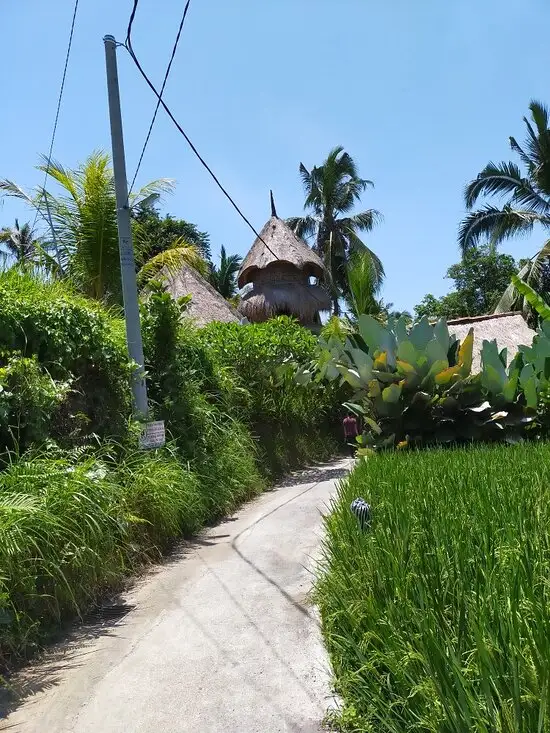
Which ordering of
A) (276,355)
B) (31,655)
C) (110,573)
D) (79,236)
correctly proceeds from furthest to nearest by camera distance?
(276,355)
(79,236)
(110,573)
(31,655)

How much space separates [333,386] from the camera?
567 inches

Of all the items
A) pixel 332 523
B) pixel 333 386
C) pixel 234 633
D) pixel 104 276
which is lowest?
pixel 234 633

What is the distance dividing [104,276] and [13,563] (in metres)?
7.71

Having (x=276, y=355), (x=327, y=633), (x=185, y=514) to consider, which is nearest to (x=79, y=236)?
(x=276, y=355)

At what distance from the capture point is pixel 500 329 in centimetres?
1705

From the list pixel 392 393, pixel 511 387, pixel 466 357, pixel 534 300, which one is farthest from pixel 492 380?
pixel 534 300

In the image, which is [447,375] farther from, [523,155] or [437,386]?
[523,155]

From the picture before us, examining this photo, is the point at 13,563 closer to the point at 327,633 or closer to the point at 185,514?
the point at 327,633

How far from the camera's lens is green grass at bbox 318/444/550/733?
1.76m

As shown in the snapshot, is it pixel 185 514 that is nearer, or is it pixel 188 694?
pixel 188 694

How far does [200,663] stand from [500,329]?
587 inches

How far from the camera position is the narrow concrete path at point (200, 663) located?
3.21m

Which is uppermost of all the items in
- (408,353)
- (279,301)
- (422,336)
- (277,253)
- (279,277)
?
(277,253)

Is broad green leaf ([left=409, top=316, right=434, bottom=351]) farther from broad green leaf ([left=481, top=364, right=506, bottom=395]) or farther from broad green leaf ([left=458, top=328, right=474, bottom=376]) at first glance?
broad green leaf ([left=481, top=364, right=506, bottom=395])
